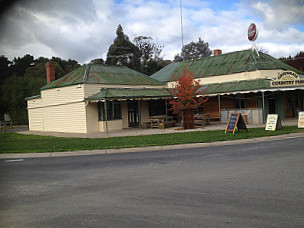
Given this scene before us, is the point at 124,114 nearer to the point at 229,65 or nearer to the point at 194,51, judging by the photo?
the point at 229,65

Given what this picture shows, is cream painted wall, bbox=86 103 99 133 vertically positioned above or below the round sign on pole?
below

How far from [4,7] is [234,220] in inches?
179

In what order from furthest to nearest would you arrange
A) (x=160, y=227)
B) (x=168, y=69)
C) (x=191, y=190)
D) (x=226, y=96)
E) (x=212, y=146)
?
1. (x=168, y=69)
2. (x=226, y=96)
3. (x=212, y=146)
4. (x=191, y=190)
5. (x=160, y=227)

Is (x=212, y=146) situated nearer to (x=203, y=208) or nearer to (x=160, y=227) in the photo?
(x=203, y=208)

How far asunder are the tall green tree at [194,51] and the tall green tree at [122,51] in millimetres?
18482

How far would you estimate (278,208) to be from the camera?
17.6 feet

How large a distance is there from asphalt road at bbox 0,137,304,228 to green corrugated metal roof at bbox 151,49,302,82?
18.7 meters

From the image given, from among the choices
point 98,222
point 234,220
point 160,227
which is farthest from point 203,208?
point 98,222

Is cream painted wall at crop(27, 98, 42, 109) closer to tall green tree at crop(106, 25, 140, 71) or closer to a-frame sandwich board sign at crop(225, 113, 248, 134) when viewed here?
a-frame sandwich board sign at crop(225, 113, 248, 134)

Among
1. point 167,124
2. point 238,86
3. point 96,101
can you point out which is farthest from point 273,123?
point 96,101

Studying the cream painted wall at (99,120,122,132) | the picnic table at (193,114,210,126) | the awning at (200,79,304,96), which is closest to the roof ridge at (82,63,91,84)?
the cream painted wall at (99,120,122,132)

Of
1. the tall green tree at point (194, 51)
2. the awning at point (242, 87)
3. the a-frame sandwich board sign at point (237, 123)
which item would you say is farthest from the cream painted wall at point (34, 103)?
the tall green tree at point (194, 51)

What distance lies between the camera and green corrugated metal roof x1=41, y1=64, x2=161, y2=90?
83.1ft

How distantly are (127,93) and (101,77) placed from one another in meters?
2.85
